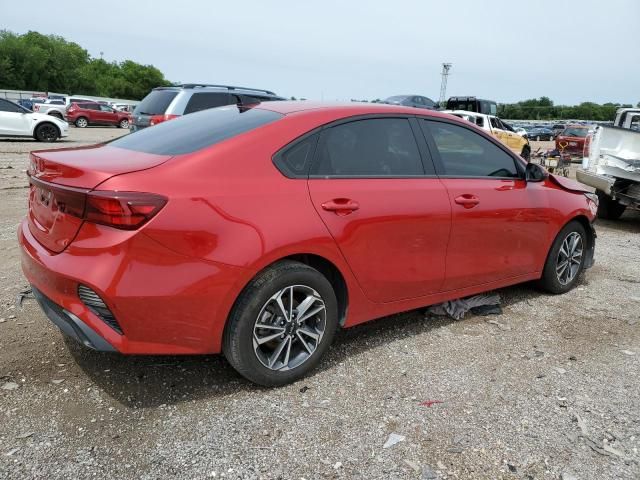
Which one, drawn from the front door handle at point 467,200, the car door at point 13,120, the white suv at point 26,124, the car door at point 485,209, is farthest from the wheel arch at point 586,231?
the car door at point 13,120

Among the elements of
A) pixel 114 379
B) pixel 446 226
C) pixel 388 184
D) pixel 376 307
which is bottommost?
pixel 114 379

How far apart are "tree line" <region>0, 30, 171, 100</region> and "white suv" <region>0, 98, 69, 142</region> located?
61.2 m

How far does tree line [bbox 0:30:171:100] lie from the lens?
7238cm

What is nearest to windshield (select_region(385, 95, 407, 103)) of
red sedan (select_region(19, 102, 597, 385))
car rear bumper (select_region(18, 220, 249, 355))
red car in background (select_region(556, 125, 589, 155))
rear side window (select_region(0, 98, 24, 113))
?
red car in background (select_region(556, 125, 589, 155))

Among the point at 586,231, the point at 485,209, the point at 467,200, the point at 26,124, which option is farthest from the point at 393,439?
the point at 26,124

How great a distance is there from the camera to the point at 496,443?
107 inches

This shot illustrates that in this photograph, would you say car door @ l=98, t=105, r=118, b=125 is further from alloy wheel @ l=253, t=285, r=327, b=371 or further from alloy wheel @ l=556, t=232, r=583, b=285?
alloy wheel @ l=253, t=285, r=327, b=371

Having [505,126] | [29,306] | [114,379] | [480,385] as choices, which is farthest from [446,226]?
[505,126]

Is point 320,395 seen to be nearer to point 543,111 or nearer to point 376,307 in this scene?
point 376,307

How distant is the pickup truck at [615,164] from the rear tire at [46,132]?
16532mm

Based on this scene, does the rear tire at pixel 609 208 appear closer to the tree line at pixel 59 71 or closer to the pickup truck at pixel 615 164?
the pickup truck at pixel 615 164

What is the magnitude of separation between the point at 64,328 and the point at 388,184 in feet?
6.62

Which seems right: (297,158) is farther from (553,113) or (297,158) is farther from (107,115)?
(553,113)

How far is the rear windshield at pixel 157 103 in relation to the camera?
10.8 metres
